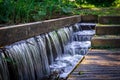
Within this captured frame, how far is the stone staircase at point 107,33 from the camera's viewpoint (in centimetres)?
668

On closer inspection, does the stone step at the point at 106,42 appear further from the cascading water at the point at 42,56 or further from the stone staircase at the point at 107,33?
the cascading water at the point at 42,56

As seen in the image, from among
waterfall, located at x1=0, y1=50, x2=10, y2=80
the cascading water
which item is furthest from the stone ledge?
waterfall, located at x1=0, y1=50, x2=10, y2=80

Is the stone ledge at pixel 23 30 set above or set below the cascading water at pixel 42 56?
above

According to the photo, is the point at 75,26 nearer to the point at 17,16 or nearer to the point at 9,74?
the point at 17,16

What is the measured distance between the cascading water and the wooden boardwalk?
3.85ft

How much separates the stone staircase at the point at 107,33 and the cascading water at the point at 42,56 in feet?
3.11

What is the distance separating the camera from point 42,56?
23.7ft

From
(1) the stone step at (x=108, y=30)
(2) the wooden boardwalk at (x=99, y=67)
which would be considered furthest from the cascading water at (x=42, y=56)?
(2) the wooden boardwalk at (x=99, y=67)

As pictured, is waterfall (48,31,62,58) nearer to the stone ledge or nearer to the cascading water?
the cascading water

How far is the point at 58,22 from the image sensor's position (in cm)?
940

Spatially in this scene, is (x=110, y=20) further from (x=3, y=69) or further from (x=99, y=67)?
(x=3, y=69)

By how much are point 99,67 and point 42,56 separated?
2588 millimetres

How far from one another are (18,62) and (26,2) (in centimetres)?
354

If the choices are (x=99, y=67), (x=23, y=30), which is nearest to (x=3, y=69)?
(x=23, y=30)
